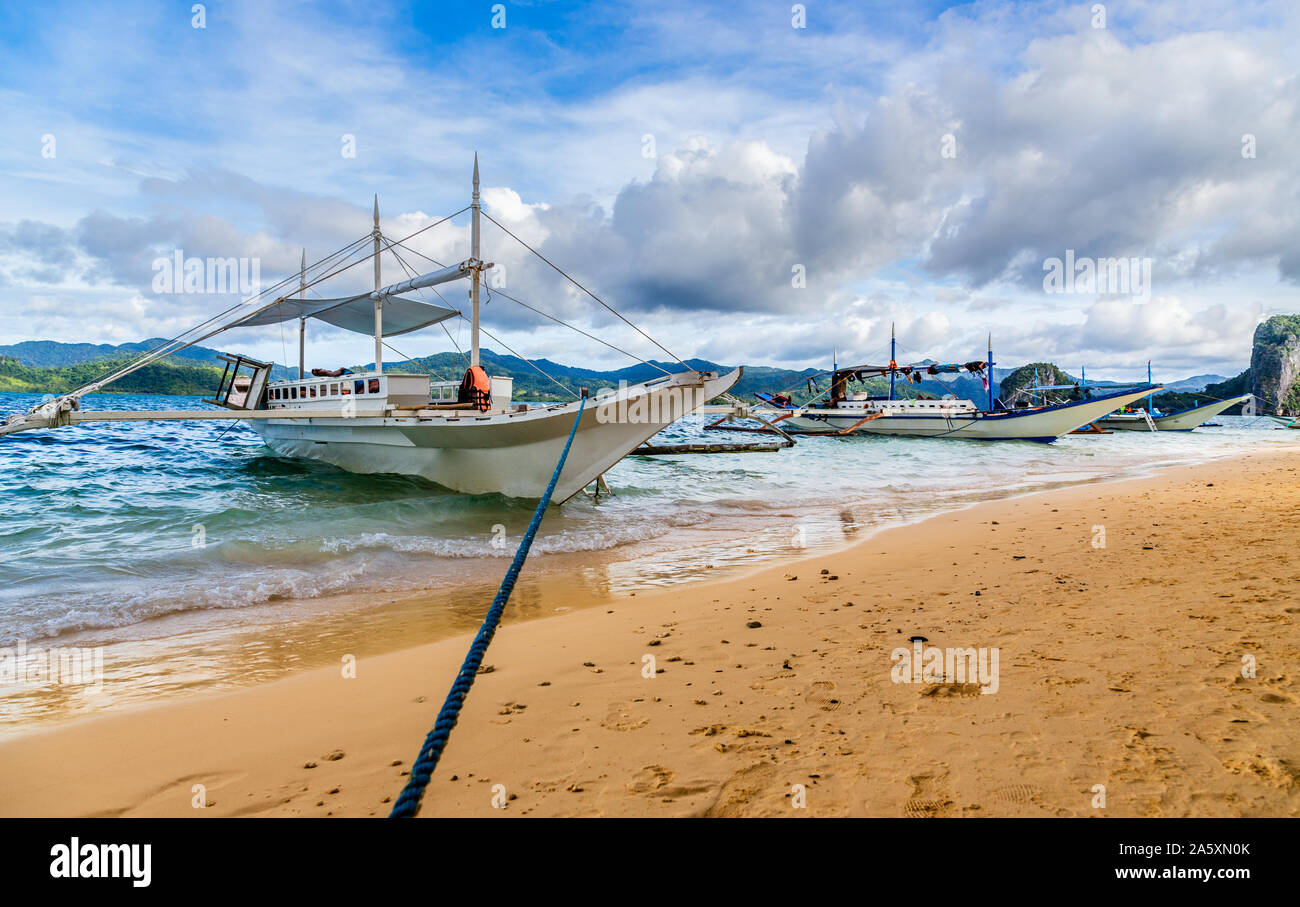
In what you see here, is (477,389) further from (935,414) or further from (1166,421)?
(1166,421)

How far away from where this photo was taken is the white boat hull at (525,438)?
12.9 m

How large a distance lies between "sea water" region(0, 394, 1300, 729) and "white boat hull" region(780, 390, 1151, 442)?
19.2 meters

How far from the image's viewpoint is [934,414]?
4344cm

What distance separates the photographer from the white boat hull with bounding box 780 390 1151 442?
3978 centimetres

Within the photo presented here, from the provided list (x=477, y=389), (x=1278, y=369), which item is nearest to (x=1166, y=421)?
(x=477, y=389)

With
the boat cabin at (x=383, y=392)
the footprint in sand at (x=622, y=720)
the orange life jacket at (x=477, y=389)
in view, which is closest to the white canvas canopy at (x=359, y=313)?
the boat cabin at (x=383, y=392)

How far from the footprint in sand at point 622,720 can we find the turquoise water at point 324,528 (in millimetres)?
3993

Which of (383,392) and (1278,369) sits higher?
(1278,369)

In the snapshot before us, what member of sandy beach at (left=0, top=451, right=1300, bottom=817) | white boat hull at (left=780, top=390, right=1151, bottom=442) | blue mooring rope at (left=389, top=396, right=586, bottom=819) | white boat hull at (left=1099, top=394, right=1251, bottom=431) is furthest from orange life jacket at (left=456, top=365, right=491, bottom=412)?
white boat hull at (left=1099, top=394, right=1251, bottom=431)

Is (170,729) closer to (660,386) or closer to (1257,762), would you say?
(1257,762)

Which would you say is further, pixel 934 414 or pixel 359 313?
pixel 934 414

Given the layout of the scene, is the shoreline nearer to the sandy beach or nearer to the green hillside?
the sandy beach

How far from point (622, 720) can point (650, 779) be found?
725 millimetres
